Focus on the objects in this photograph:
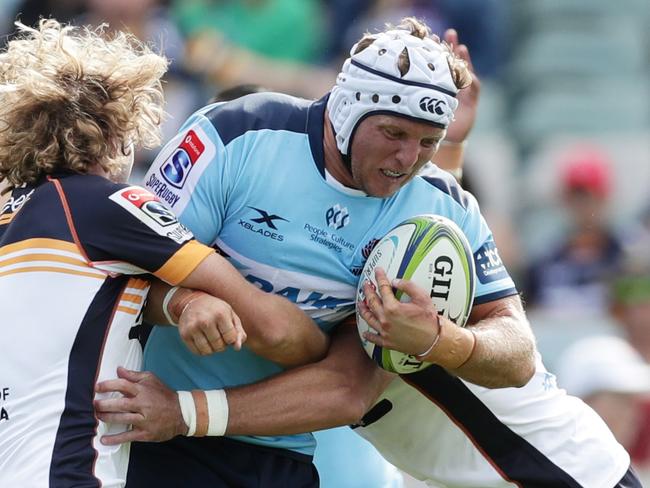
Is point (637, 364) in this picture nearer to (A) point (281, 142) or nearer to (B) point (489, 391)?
(B) point (489, 391)

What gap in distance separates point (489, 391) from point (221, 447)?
3.71 feet

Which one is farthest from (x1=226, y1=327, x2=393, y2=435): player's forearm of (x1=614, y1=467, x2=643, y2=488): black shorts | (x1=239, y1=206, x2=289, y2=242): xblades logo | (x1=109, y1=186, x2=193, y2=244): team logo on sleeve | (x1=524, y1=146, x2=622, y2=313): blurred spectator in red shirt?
(x1=524, y1=146, x2=622, y2=313): blurred spectator in red shirt

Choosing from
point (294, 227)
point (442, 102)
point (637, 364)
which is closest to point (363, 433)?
point (294, 227)

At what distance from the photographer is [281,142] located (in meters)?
4.99

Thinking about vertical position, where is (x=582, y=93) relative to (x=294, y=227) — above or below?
below

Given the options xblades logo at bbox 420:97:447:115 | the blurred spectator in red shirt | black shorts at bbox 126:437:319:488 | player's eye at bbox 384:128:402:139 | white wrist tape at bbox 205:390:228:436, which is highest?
xblades logo at bbox 420:97:447:115

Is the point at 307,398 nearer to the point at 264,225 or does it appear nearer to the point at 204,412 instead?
the point at 204,412

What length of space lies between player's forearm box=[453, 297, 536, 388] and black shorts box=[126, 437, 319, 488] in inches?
33.5

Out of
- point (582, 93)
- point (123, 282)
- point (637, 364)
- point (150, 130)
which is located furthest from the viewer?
point (582, 93)

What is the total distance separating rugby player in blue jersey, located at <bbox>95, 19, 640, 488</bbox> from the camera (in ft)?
15.6

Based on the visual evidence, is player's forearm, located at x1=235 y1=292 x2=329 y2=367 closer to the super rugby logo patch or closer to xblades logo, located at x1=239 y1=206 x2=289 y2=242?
xblades logo, located at x1=239 y1=206 x2=289 y2=242

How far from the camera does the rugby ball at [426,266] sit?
4.66 metres

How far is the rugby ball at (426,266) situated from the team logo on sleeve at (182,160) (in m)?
0.73

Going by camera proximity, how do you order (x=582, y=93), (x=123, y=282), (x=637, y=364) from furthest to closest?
(x=582, y=93)
(x=637, y=364)
(x=123, y=282)
